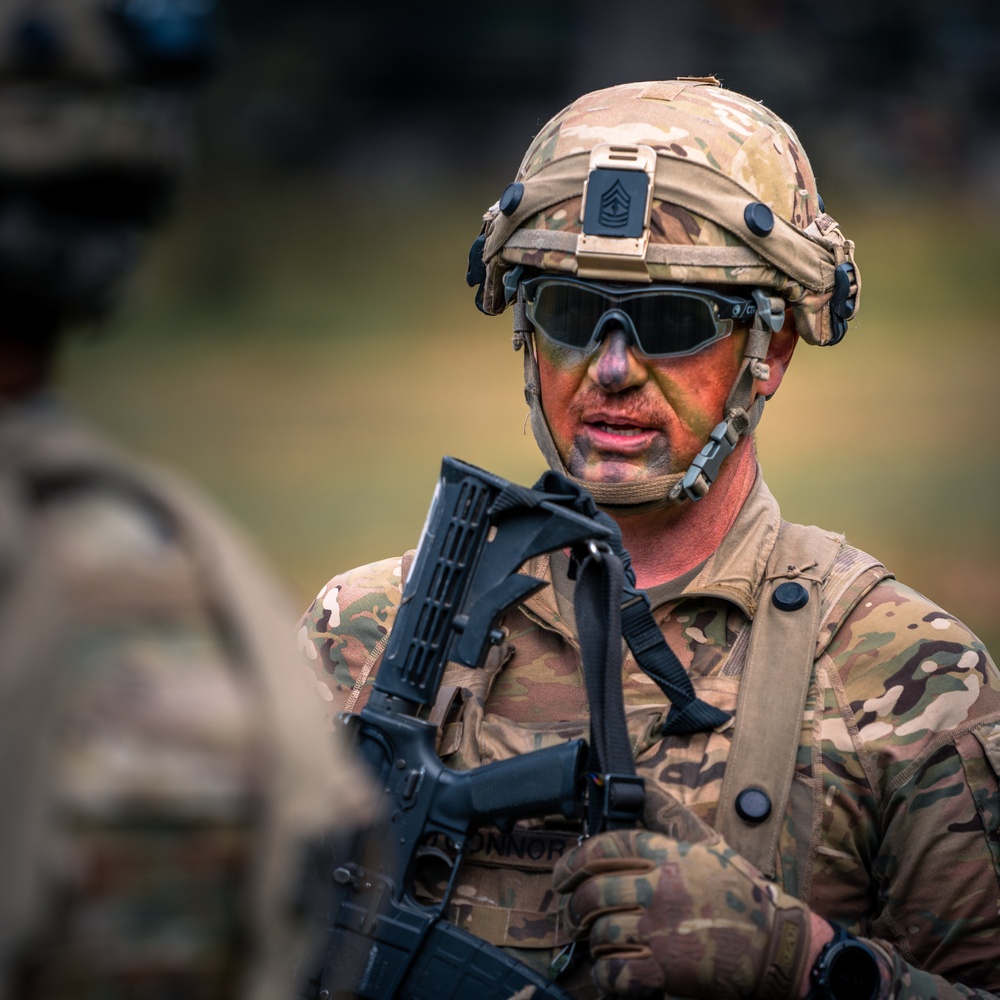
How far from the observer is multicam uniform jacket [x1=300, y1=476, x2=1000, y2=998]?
3.23m

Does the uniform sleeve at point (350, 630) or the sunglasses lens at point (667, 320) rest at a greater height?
the sunglasses lens at point (667, 320)

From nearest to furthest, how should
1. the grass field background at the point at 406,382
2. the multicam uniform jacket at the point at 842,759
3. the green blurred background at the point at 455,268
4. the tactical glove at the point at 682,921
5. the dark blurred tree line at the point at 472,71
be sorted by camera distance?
the tactical glove at the point at 682,921 → the multicam uniform jacket at the point at 842,759 → the grass field background at the point at 406,382 → the green blurred background at the point at 455,268 → the dark blurred tree line at the point at 472,71

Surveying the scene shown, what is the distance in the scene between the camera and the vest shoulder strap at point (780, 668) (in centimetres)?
324

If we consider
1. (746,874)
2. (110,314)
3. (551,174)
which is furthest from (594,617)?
(110,314)

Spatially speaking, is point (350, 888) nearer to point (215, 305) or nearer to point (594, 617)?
point (594, 617)

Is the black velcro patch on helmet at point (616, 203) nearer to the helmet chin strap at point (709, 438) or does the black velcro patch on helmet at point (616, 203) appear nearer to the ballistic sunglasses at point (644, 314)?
the ballistic sunglasses at point (644, 314)

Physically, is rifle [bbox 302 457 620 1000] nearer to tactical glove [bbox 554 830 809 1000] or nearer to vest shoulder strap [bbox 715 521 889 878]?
tactical glove [bbox 554 830 809 1000]

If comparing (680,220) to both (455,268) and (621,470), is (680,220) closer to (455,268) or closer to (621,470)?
(621,470)

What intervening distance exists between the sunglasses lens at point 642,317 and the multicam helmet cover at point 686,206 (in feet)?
0.14

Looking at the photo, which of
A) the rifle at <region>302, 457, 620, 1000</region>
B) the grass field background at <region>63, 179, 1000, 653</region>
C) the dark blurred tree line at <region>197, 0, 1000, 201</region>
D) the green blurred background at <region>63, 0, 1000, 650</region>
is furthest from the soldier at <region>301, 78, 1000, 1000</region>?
the dark blurred tree line at <region>197, 0, 1000, 201</region>

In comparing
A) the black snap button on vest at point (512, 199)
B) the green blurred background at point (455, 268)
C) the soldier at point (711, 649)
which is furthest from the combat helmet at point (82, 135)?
the green blurred background at point (455, 268)

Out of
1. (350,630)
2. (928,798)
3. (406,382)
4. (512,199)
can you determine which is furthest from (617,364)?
(406,382)

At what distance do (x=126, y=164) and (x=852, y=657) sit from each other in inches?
82.3

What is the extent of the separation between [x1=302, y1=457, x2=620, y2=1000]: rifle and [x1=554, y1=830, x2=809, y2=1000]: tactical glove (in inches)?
5.8
